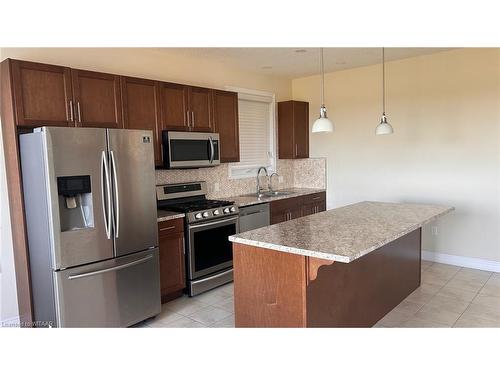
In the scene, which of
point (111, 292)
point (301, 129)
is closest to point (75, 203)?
point (111, 292)

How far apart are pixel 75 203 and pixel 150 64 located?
1.92 m

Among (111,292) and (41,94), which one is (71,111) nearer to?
(41,94)

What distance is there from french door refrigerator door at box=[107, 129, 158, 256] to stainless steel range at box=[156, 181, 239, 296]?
55cm

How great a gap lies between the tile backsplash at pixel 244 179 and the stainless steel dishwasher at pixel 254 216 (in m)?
0.60

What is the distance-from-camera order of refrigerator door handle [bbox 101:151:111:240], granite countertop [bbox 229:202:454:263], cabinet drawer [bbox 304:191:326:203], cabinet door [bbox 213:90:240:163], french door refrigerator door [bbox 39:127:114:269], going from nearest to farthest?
granite countertop [bbox 229:202:454:263], french door refrigerator door [bbox 39:127:114:269], refrigerator door handle [bbox 101:151:111:240], cabinet door [bbox 213:90:240:163], cabinet drawer [bbox 304:191:326:203]

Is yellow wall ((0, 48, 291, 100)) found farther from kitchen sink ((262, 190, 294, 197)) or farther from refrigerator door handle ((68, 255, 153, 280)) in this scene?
refrigerator door handle ((68, 255, 153, 280))

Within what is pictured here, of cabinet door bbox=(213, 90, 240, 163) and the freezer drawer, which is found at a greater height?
cabinet door bbox=(213, 90, 240, 163)

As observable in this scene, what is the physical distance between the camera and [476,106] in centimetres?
430

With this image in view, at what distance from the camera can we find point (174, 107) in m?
3.92

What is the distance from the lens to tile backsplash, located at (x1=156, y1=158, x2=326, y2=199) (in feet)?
14.1

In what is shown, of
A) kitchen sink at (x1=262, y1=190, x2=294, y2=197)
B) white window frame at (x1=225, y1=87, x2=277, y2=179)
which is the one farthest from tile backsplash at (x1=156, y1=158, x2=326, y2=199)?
kitchen sink at (x1=262, y1=190, x2=294, y2=197)

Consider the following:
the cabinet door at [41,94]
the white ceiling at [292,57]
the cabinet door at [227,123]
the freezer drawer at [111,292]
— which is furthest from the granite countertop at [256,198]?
the cabinet door at [41,94]

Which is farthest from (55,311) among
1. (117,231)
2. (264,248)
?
(264,248)

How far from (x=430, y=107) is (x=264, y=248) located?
11.3 feet
